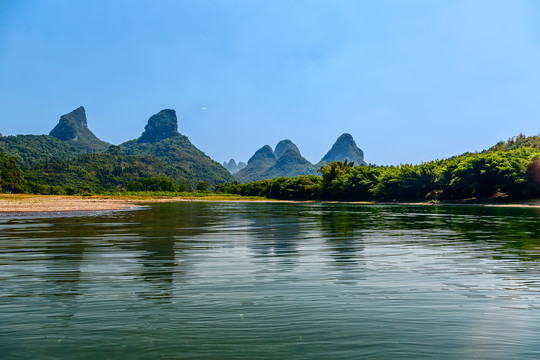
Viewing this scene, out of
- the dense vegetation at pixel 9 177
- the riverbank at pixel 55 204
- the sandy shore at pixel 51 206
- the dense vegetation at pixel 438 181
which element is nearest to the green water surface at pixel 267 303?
the sandy shore at pixel 51 206

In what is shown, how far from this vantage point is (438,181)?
91375 millimetres

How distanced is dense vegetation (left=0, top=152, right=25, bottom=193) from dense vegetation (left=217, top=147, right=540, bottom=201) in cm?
8958

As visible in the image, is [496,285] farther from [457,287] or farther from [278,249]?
[278,249]

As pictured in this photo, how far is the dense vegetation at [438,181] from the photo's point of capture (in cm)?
7344

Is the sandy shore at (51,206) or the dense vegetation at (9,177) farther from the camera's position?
the dense vegetation at (9,177)

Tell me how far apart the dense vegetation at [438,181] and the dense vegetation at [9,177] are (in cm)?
8958

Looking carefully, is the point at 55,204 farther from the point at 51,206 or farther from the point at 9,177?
the point at 9,177

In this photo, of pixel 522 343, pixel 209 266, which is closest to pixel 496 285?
pixel 522 343

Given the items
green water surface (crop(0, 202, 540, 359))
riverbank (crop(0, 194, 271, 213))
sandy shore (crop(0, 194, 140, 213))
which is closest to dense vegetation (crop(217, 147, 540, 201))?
riverbank (crop(0, 194, 271, 213))

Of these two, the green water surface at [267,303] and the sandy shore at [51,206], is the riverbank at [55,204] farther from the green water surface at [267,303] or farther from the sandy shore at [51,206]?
the green water surface at [267,303]

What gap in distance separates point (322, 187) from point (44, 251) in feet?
410

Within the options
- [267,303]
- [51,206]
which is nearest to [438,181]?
[51,206]

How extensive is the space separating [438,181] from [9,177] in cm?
12598

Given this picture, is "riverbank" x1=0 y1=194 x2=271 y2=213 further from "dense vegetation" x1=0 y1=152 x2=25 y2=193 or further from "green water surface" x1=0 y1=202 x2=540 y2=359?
"dense vegetation" x1=0 y1=152 x2=25 y2=193
